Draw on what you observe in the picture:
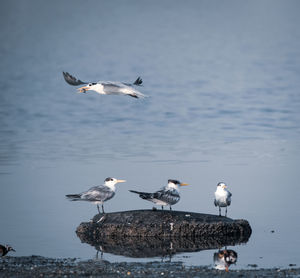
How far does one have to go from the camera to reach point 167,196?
47.7ft

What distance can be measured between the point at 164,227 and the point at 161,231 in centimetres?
9

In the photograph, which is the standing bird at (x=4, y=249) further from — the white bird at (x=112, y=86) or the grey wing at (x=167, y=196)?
the white bird at (x=112, y=86)

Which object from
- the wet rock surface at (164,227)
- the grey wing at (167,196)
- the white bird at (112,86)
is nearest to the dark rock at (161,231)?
the wet rock surface at (164,227)

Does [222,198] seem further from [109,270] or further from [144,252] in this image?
[109,270]

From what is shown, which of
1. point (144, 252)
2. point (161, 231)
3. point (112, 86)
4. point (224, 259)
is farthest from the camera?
point (112, 86)

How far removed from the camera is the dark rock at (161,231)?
43.5 ft

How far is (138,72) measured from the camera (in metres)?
58.9

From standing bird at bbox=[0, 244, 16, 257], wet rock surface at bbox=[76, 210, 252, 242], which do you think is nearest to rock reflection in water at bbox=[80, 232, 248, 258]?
wet rock surface at bbox=[76, 210, 252, 242]

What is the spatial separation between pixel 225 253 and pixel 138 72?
1850 inches

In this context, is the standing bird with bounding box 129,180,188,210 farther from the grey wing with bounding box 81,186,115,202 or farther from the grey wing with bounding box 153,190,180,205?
the grey wing with bounding box 81,186,115,202

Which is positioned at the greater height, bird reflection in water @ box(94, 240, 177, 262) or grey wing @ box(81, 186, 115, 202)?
grey wing @ box(81, 186, 115, 202)

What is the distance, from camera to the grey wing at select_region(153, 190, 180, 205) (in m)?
14.5

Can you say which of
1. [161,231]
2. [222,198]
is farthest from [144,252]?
[222,198]

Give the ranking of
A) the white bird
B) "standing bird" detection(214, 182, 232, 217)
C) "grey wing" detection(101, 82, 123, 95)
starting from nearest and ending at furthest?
1. "standing bird" detection(214, 182, 232, 217)
2. the white bird
3. "grey wing" detection(101, 82, 123, 95)
